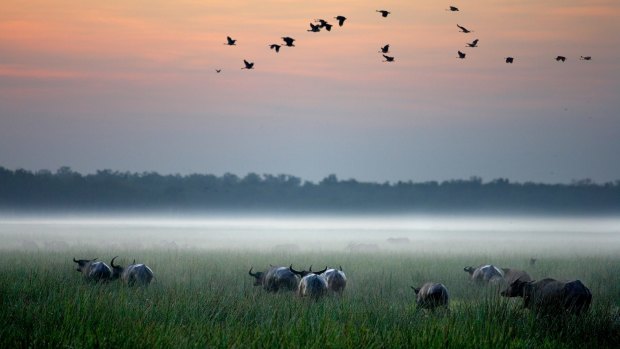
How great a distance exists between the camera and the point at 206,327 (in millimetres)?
12570

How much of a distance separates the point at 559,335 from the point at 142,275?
457 inches

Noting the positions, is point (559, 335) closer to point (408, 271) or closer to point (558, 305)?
point (558, 305)

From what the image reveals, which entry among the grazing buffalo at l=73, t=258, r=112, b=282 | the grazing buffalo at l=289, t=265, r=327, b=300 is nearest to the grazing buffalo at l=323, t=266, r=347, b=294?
the grazing buffalo at l=289, t=265, r=327, b=300

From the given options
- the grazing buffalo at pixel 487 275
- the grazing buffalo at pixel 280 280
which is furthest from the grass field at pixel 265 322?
the grazing buffalo at pixel 487 275

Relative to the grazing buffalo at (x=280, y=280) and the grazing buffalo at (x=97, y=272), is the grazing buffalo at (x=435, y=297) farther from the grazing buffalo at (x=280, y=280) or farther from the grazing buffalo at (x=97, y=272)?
the grazing buffalo at (x=97, y=272)

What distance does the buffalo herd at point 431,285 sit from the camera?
14.9 metres

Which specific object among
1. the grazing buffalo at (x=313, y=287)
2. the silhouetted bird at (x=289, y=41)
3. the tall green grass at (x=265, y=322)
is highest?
the silhouetted bird at (x=289, y=41)

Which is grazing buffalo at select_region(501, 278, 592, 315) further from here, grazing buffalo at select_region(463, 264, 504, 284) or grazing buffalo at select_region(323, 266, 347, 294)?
grazing buffalo at select_region(463, 264, 504, 284)

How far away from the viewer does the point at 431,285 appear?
1714cm

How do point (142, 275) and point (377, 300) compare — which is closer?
point (377, 300)

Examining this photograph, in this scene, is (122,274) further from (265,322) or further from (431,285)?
(265,322)

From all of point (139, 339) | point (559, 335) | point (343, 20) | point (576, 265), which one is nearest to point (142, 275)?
point (343, 20)

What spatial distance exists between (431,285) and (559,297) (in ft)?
9.94

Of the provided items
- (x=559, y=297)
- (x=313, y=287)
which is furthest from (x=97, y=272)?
(x=559, y=297)
